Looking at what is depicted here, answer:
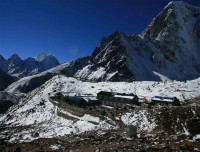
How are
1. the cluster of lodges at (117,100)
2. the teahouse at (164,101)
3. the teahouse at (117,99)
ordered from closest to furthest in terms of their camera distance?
the teahouse at (164,101) → the cluster of lodges at (117,100) → the teahouse at (117,99)

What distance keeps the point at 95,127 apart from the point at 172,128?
15759 millimetres

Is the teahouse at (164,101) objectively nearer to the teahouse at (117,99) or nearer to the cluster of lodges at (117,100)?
the cluster of lodges at (117,100)

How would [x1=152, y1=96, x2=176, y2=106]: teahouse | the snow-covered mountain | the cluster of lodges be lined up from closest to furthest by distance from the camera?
the snow-covered mountain
[x1=152, y1=96, x2=176, y2=106]: teahouse
the cluster of lodges

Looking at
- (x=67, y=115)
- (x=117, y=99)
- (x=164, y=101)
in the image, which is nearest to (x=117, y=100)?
(x=117, y=99)

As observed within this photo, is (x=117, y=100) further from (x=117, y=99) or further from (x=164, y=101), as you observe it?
(x=164, y=101)

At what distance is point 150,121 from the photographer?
5453 cm

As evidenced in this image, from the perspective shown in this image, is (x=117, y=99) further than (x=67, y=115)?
Yes

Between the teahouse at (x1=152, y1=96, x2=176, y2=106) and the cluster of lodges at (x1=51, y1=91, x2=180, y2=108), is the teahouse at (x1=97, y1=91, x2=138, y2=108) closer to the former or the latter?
the cluster of lodges at (x1=51, y1=91, x2=180, y2=108)

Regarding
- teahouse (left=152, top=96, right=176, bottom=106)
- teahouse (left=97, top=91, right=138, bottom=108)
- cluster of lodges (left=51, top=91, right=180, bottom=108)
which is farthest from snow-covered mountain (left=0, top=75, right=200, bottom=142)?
teahouse (left=97, top=91, right=138, bottom=108)

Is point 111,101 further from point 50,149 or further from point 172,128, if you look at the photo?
point 50,149

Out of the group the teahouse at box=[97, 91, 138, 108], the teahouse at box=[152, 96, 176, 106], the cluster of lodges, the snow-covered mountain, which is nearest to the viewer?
the snow-covered mountain

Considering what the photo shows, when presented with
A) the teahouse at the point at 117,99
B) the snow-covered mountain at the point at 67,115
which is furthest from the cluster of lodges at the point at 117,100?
the snow-covered mountain at the point at 67,115

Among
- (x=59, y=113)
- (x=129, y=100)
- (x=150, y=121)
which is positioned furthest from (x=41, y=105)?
(x=150, y=121)

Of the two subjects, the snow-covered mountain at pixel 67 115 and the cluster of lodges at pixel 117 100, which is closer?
the snow-covered mountain at pixel 67 115
